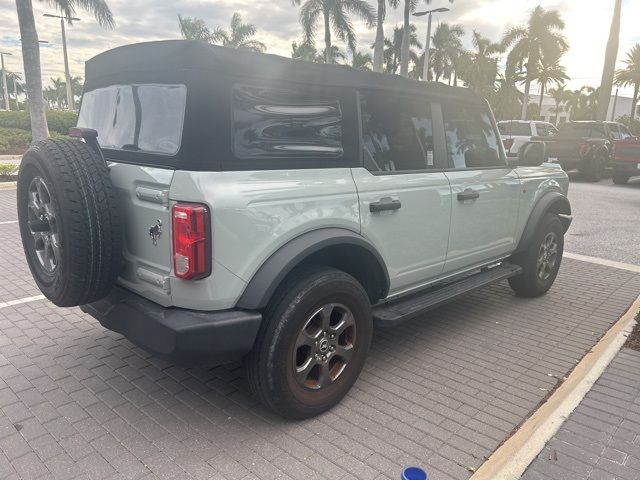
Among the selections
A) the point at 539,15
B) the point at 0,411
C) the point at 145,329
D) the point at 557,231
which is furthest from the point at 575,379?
the point at 539,15

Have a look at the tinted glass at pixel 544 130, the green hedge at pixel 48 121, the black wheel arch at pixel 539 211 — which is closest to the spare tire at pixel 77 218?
the black wheel arch at pixel 539 211

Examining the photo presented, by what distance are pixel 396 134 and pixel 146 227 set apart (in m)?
1.83

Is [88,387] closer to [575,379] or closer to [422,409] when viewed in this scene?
[422,409]

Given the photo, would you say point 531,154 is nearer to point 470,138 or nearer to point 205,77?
point 470,138

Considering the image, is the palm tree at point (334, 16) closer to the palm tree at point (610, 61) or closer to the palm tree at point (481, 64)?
the palm tree at point (610, 61)

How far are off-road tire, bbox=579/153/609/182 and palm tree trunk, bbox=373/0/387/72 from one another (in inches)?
512

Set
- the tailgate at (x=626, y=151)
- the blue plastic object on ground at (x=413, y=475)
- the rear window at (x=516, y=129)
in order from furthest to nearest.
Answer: the rear window at (x=516, y=129), the tailgate at (x=626, y=151), the blue plastic object on ground at (x=413, y=475)

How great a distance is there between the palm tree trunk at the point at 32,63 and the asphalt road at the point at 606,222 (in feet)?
45.3

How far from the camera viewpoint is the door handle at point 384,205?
311 cm

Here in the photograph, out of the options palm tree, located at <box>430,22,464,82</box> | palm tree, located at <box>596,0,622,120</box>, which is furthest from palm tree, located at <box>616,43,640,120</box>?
palm tree, located at <box>596,0,622,120</box>

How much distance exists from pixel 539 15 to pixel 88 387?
39575 millimetres

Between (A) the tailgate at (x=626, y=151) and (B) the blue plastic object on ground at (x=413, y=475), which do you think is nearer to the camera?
(B) the blue plastic object on ground at (x=413, y=475)

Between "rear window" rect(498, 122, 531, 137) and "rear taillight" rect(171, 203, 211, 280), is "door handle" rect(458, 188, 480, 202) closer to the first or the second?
"rear taillight" rect(171, 203, 211, 280)

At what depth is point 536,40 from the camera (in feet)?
117
